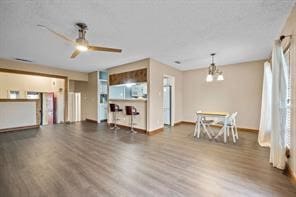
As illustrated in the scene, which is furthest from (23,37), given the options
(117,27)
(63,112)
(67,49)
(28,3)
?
(63,112)

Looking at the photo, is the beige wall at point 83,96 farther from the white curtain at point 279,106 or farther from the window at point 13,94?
the white curtain at point 279,106

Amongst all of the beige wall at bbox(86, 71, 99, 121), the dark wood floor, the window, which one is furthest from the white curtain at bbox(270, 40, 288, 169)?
the window

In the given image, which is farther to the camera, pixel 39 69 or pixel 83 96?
pixel 83 96

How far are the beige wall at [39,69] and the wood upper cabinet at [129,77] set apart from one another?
6.28 feet

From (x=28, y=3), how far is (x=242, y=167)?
4208 millimetres

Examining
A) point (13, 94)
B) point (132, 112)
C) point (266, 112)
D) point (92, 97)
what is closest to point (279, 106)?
point (266, 112)

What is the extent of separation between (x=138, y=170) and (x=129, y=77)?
3.76 m

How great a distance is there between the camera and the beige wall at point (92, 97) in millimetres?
7055

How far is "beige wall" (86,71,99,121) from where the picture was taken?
705cm

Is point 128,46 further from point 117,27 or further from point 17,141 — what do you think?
point 17,141

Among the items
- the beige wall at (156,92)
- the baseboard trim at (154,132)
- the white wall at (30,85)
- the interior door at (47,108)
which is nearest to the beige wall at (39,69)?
the white wall at (30,85)

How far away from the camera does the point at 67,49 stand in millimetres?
3955

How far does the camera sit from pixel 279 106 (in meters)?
2.52

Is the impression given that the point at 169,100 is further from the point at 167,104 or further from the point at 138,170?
the point at 138,170
